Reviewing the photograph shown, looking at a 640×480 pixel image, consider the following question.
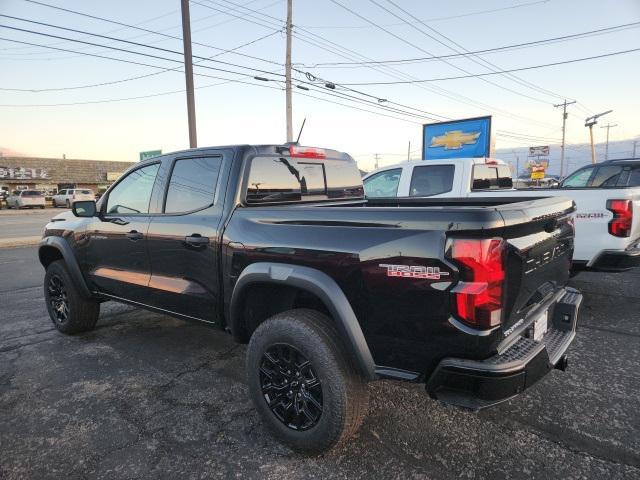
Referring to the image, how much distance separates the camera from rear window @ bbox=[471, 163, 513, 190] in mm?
6891

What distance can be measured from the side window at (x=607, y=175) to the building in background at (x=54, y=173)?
122 ft

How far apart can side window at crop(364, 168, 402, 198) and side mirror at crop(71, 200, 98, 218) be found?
4.37 metres

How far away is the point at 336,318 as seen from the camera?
7.50ft

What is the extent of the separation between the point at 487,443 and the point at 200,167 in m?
2.72

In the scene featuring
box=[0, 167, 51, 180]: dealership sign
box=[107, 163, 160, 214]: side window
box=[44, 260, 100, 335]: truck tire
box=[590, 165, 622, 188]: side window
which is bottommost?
box=[44, 260, 100, 335]: truck tire

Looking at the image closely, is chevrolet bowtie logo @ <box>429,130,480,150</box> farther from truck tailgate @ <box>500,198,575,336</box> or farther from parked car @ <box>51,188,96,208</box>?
parked car @ <box>51,188,96,208</box>

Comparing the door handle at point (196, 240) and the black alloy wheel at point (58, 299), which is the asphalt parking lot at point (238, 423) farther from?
the door handle at point (196, 240)

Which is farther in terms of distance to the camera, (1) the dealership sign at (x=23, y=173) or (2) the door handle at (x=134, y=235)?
(1) the dealership sign at (x=23, y=173)

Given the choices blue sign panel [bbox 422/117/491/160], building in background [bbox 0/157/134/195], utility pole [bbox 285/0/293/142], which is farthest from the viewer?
building in background [bbox 0/157/134/195]

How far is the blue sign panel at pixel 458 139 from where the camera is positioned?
50.8 ft

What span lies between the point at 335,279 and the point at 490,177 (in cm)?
585

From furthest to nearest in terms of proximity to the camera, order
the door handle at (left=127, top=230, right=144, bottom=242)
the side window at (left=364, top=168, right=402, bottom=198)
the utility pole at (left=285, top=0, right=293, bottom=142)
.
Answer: the utility pole at (left=285, top=0, right=293, bottom=142) → the side window at (left=364, top=168, right=402, bottom=198) → the door handle at (left=127, top=230, right=144, bottom=242)

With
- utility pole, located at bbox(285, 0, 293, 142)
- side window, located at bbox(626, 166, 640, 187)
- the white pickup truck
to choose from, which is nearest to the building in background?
utility pole, located at bbox(285, 0, 293, 142)

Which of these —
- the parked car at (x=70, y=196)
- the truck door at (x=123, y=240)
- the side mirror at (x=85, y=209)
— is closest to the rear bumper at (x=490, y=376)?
the truck door at (x=123, y=240)
